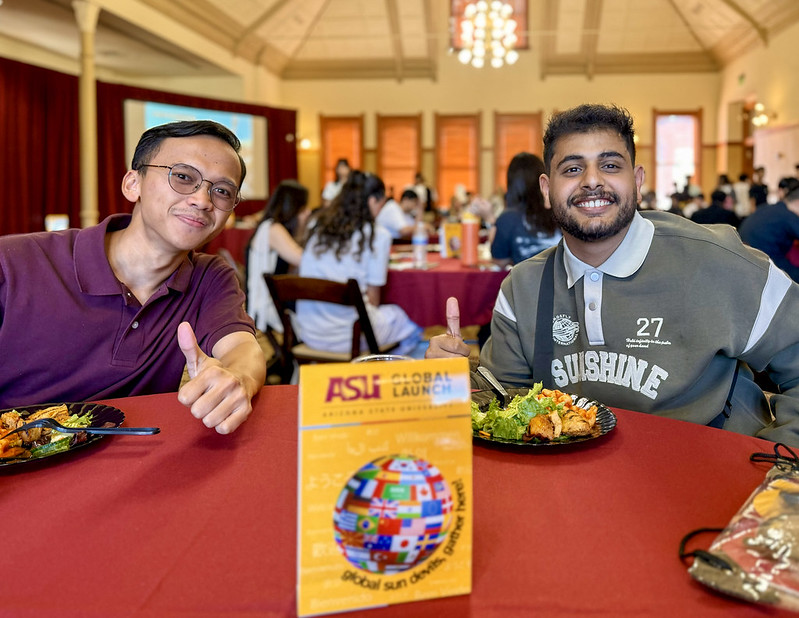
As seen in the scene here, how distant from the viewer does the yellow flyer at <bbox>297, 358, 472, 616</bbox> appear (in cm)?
57

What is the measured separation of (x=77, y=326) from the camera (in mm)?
1407

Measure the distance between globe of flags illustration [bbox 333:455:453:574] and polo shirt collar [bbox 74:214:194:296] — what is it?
1015 mm

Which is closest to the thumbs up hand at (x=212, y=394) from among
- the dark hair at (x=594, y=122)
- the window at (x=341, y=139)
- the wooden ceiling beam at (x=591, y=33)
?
the dark hair at (x=594, y=122)

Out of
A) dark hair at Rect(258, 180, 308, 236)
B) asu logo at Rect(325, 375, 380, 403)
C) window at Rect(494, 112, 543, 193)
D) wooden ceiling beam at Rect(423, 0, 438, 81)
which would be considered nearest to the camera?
asu logo at Rect(325, 375, 380, 403)

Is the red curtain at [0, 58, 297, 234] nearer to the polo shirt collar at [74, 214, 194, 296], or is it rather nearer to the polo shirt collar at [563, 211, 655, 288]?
the polo shirt collar at [74, 214, 194, 296]

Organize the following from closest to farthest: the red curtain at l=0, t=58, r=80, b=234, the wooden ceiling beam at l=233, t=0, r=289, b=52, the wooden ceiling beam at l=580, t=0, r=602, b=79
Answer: the red curtain at l=0, t=58, r=80, b=234 → the wooden ceiling beam at l=233, t=0, r=289, b=52 → the wooden ceiling beam at l=580, t=0, r=602, b=79

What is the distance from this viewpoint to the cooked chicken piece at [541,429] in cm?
98

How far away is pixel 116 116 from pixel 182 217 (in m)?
8.31

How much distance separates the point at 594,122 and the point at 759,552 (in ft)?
3.59

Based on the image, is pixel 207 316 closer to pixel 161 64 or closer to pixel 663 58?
pixel 161 64

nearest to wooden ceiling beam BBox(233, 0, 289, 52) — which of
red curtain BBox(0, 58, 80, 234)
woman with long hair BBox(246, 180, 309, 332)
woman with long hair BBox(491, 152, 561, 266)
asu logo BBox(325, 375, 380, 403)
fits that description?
red curtain BBox(0, 58, 80, 234)

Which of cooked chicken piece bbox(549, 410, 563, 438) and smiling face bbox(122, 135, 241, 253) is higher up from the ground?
smiling face bbox(122, 135, 241, 253)

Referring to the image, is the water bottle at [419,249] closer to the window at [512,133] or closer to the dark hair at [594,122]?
the dark hair at [594,122]

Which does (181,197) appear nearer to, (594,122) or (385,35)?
(594,122)
